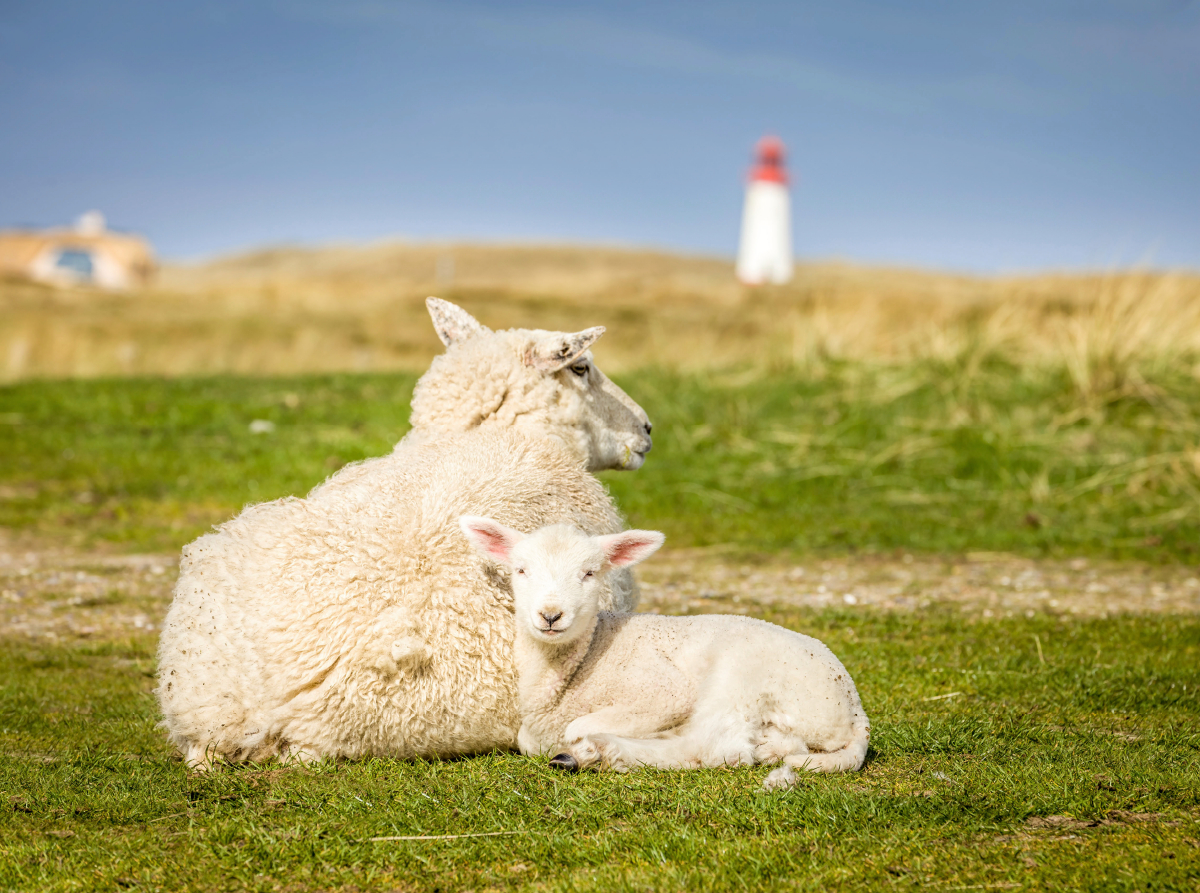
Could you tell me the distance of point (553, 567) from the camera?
4.97 meters

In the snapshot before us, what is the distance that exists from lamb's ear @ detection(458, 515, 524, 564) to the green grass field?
2.94 ft

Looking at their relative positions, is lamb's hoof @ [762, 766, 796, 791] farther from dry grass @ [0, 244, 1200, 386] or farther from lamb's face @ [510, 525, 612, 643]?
dry grass @ [0, 244, 1200, 386]

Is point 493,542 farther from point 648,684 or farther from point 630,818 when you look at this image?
point 630,818

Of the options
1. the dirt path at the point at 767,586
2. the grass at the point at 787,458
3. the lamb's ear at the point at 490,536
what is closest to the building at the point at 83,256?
the grass at the point at 787,458

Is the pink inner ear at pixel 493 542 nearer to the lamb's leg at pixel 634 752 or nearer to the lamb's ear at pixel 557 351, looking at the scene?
the lamb's leg at pixel 634 752

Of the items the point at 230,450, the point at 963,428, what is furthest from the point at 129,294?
the point at 963,428

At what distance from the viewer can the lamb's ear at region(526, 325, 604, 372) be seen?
6688mm

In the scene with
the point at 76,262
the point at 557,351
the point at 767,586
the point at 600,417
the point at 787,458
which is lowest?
the point at 767,586

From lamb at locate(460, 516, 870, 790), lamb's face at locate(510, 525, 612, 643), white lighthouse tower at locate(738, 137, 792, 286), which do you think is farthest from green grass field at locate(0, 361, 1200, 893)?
white lighthouse tower at locate(738, 137, 792, 286)

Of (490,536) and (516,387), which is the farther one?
(516,387)

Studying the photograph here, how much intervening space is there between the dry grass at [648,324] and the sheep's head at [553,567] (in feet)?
40.4

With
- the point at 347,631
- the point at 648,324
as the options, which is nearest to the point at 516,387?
the point at 347,631

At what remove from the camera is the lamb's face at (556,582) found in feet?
15.9

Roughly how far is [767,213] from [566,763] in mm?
46724
